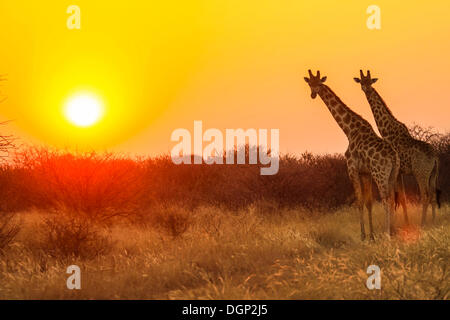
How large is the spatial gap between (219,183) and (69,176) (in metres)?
6.81

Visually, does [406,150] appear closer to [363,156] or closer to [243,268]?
[363,156]

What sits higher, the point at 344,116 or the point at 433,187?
the point at 344,116

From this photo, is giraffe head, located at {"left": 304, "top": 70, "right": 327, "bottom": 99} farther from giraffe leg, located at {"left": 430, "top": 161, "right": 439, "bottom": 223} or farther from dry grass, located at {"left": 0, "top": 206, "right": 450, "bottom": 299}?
giraffe leg, located at {"left": 430, "top": 161, "right": 439, "bottom": 223}

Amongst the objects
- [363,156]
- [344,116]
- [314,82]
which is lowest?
[363,156]

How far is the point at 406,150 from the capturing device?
1340 centimetres

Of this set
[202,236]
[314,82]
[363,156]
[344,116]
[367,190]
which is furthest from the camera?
[314,82]

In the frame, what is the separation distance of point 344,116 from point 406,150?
193 centimetres

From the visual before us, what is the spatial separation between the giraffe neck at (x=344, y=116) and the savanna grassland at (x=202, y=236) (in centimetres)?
224

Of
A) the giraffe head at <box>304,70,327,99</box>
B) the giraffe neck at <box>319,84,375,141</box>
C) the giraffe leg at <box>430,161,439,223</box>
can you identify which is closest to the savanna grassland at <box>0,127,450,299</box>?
the giraffe leg at <box>430,161,439,223</box>

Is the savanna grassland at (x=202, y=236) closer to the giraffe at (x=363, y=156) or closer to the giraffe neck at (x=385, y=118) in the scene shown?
the giraffe at (x=363, y=156)

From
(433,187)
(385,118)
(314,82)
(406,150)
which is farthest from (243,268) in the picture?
(433,187)

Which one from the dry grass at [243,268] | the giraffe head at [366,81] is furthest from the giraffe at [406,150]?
the dry grass at [243,268]

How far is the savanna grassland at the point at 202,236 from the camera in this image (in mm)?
7539

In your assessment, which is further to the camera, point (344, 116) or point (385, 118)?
point (385, 118)
